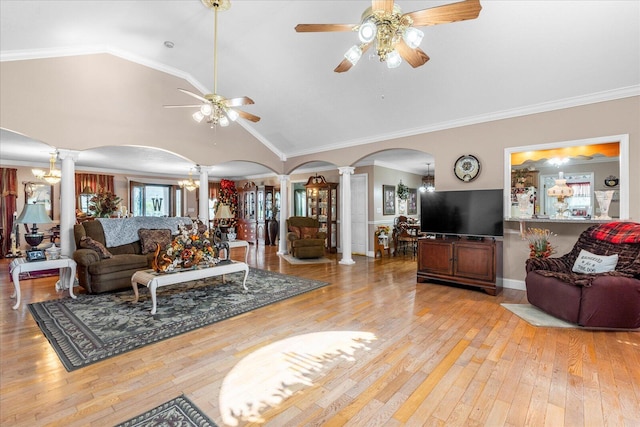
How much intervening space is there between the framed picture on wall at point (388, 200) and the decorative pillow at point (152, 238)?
5538mm

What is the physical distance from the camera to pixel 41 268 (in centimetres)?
399

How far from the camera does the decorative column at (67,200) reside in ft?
15.0

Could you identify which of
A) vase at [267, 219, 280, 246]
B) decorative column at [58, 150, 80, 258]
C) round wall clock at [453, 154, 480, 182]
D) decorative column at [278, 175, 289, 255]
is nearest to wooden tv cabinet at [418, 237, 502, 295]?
round wall clock at [453, 154, 480, 182]

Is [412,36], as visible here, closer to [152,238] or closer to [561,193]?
[561,193]

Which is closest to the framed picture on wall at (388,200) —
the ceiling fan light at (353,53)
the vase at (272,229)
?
the vase at (272,229)

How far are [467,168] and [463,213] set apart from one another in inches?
31.4

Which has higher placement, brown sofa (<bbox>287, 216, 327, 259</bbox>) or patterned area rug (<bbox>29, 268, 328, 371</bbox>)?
brown sofa (<bbox>287, 216, 327, 259</bbox>)

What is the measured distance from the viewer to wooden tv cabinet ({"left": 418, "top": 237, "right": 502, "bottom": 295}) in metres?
4.23

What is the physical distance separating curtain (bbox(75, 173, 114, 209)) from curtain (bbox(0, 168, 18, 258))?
1369 mm

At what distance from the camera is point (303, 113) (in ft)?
18.9

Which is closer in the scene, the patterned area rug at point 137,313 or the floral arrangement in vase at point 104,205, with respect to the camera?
the patterned area rug at point 137,313

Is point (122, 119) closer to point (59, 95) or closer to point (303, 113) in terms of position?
point (59, 95)

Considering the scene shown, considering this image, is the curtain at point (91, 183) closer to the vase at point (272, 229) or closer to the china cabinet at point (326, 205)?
the vase at point (272, 229)

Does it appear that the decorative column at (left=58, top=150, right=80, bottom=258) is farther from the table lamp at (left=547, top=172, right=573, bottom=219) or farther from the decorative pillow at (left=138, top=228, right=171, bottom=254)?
the table lamp at (left=547, top=172, right=573, bottom=219)
